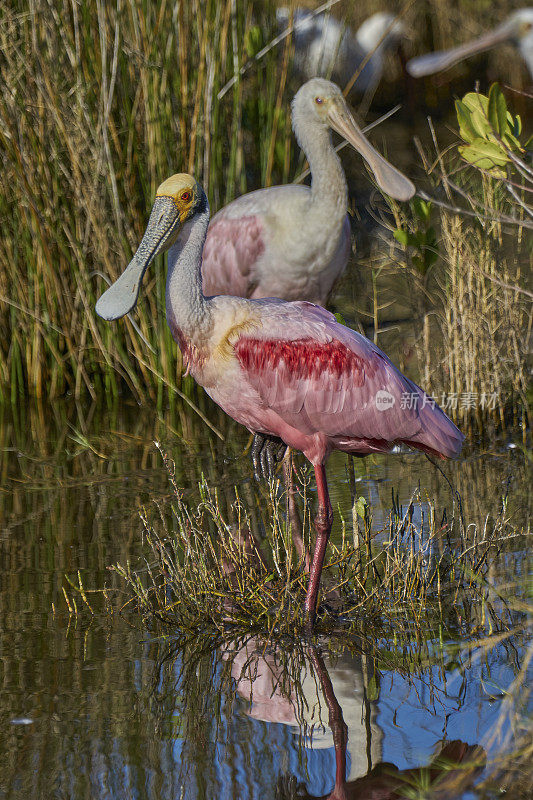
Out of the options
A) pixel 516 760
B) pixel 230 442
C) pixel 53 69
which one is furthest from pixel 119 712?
pixel 53 69

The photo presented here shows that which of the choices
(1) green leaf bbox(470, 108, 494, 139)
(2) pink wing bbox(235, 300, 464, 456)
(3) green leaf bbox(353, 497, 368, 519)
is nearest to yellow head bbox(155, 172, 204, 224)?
(2) pink wing bbox(235, 300, 464, 456)

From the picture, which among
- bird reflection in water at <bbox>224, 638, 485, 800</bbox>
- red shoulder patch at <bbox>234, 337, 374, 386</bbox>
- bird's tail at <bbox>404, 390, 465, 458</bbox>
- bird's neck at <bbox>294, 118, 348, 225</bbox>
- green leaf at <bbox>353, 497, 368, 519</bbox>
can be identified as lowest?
bird reflection in water at <bbox>224, 638, 485, 800</bbox>

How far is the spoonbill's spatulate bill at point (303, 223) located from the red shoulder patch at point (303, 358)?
160cm

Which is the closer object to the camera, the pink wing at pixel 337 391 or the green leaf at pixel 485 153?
the green leaf at pixel 485 153

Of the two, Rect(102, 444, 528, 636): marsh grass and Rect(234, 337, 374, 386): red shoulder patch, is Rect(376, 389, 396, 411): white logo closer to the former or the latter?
Rect(234, 337, 374, 386): red shoulder patch

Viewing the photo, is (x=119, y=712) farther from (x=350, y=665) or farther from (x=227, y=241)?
(x=227, y=241)

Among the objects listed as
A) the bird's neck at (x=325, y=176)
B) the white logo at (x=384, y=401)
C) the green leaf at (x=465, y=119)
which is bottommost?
the white logo at (x=384, y=401)

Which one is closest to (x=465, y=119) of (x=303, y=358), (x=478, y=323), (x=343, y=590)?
(x=303, y=358)

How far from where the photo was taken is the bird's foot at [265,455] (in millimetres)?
5469

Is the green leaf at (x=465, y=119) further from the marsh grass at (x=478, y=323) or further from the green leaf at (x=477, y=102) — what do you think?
the marsh grass at (x=478, y=323)

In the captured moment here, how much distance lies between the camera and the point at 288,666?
385 cm

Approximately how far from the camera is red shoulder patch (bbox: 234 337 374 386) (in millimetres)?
4188

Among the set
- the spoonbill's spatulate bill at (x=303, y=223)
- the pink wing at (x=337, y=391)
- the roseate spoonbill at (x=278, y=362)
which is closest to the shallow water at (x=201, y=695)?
the roseate spoonbill at (x=278, y=362)

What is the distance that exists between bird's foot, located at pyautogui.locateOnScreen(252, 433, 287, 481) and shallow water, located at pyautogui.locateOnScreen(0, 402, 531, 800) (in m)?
0.30
